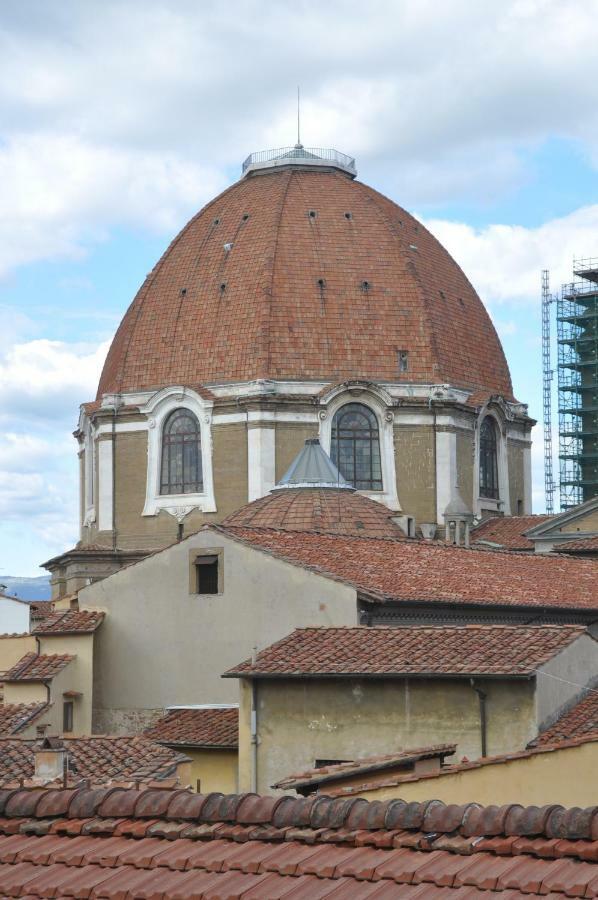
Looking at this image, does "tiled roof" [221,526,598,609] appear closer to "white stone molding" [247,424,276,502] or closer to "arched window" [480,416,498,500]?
"white stone molding" [247,424,276,502]

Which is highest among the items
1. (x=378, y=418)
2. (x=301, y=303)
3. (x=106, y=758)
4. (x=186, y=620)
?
(x=301, y=303)

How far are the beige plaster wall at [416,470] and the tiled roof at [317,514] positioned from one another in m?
9.83

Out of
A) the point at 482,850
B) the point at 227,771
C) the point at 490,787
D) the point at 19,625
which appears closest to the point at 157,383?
the point at 19,625

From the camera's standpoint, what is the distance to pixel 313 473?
135ft

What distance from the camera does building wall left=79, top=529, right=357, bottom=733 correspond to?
2612cm

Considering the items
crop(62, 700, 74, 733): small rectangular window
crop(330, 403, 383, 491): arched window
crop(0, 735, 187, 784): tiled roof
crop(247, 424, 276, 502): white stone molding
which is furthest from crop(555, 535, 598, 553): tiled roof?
crop(0, 735, 187, 784): tiled roof

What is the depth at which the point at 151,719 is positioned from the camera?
27797mm

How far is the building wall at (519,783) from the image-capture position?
49.9 feet

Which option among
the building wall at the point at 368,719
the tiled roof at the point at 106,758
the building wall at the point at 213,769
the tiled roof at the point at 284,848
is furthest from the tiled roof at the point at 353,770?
the tiled roof at the point at 284,848

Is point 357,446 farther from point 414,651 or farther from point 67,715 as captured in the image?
point 414,651

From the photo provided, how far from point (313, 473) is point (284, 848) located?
31.9 meters

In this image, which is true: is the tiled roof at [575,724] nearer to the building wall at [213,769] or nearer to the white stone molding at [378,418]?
the building wall at [213,769]

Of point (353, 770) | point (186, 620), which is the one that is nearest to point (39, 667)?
point (186, 620)

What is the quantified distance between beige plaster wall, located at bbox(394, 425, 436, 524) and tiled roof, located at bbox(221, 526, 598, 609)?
569 inches
